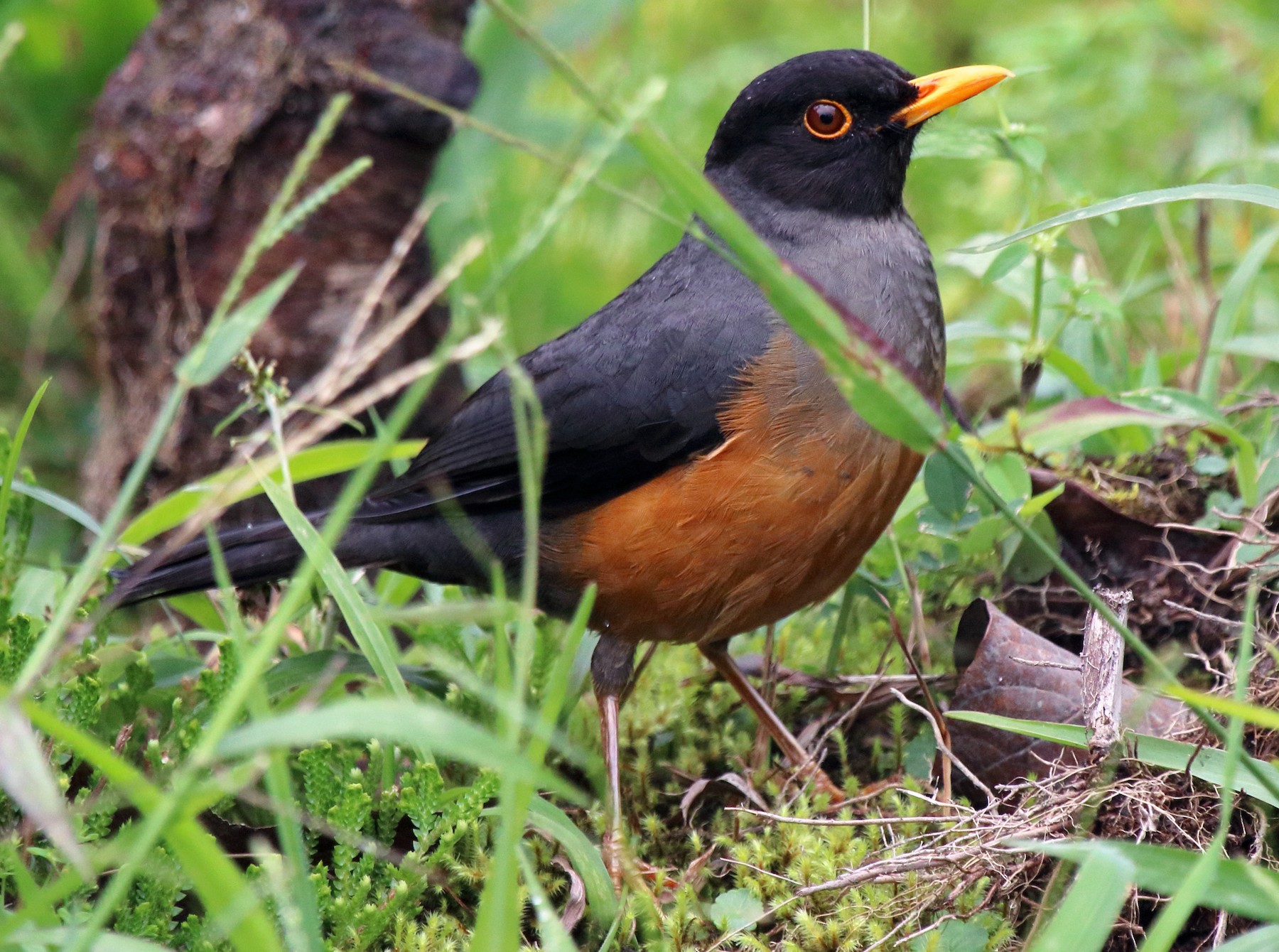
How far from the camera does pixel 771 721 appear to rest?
383 centimetres

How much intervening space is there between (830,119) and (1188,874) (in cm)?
276

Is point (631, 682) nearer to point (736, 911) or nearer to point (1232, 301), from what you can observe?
point (736, 911)

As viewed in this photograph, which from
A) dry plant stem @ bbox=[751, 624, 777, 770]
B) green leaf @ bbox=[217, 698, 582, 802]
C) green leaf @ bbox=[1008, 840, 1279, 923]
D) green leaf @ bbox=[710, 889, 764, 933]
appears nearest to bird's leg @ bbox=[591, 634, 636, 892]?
dry plant stem @ bbox=[751, 624, 777, 770]

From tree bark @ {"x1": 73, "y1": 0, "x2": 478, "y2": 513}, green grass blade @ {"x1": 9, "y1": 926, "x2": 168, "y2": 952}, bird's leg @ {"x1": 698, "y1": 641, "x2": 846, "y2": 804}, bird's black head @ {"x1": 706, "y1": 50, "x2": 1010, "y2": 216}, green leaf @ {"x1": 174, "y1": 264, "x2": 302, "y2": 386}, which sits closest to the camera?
green grass blade @ {"x1": 9, "y1": 926, "x2": 168, "y2": 952}

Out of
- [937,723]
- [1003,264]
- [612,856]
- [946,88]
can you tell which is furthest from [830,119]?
[612,856]

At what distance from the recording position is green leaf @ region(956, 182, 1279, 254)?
285 centimetres

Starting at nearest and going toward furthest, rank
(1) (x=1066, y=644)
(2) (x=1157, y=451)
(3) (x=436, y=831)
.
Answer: (3) (x=436, y=831)
(1) (x=1066, y=644)
(2) (x=1157, y=451)

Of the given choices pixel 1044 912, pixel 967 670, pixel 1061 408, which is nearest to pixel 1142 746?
pixel 1044 912

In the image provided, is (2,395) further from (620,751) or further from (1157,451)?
(1157,451)

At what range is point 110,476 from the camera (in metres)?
5.82

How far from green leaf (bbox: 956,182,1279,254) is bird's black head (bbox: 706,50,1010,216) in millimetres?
1110

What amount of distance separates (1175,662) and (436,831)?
2171 mm

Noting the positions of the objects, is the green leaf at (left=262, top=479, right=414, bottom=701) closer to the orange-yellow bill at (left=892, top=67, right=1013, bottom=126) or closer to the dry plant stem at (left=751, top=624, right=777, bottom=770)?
the dry plant stem at (left=751, top=624, right=777, bottom=770)

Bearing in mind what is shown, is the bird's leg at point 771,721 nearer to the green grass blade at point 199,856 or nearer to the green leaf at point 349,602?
the green leaf at point 349,602
